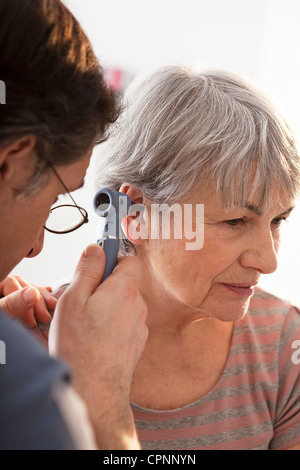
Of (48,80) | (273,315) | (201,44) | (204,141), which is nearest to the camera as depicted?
(48,80)

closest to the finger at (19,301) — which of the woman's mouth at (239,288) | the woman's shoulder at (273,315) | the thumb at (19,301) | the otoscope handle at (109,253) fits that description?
the thumb at (19,301)

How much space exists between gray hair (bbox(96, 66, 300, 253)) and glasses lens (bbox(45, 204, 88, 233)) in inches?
8.3

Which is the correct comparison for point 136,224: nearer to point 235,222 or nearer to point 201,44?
point 235,222

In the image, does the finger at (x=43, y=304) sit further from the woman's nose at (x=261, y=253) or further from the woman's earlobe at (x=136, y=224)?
the woman's nose at (x=261, y=253)

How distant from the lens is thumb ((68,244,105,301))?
1056mm

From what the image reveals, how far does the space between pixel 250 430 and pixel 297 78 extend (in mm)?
1940

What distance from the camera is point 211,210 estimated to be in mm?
1354

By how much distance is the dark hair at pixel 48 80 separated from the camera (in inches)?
→ 33.1

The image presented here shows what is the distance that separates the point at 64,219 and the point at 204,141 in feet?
1.14

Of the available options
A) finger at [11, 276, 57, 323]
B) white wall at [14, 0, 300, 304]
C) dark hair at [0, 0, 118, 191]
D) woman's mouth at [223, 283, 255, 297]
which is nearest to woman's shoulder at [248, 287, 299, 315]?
woman's mouth at [223, 283, 255, 297]

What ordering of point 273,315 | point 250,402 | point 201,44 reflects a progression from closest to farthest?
point 250,402
point 273,315
point 201,44

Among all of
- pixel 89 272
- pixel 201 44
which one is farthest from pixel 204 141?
pixel 201 44

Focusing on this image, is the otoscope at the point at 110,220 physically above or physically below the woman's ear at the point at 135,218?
above

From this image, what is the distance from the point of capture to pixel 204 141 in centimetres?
135
